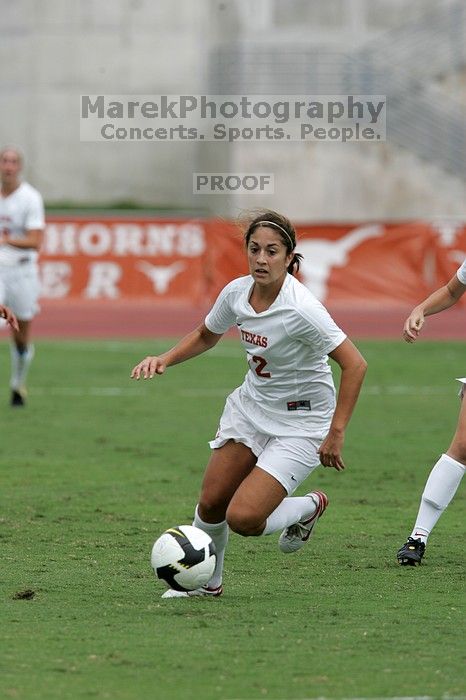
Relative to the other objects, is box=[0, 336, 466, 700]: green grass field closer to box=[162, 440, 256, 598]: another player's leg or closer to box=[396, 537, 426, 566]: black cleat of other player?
box=[396, 537, 426, 566]: black cleat of other player

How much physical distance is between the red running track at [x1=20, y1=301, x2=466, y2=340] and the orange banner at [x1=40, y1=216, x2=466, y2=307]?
0.17m

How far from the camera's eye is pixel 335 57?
101ft

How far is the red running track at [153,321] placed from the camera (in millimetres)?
21366

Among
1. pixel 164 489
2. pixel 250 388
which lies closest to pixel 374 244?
pixel 164 489

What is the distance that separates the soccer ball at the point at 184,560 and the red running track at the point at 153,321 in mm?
14600

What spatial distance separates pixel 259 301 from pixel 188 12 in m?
31.0

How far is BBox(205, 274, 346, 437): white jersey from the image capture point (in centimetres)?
649

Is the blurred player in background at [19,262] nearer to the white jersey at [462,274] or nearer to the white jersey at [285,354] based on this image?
the white jersey at [462,274]

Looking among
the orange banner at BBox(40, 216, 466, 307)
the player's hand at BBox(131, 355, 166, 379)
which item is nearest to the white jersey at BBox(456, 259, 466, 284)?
the player's hand at BBox(131, 355, 166, 379)

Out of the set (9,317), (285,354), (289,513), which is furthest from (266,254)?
(9,317)

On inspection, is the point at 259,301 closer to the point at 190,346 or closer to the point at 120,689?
the point at 190,346

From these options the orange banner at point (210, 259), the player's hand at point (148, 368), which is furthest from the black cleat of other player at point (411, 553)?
the orange banner at point (210, 259)
